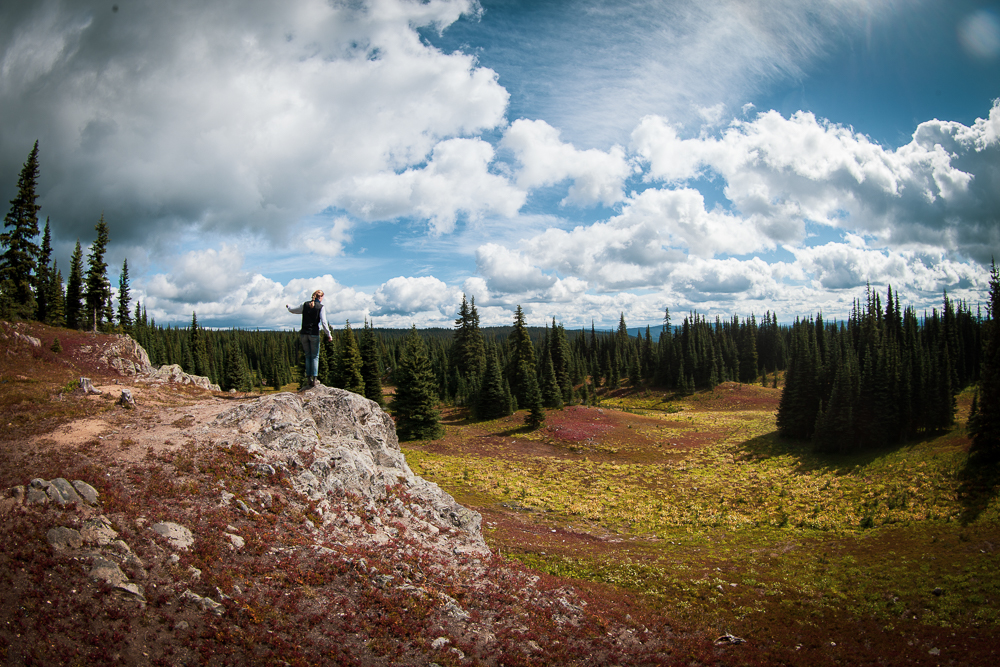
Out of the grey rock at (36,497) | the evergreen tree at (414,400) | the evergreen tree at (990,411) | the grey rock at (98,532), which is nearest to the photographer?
the grey rock at (98,532)

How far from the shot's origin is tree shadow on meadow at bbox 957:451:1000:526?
79.5 feet

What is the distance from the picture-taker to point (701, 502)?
30594 mm

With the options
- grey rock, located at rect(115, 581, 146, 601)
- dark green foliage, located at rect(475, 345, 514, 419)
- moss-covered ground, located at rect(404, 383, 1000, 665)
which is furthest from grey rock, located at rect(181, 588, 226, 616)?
dark green foliage, located at rect(475, 345, 514, 419)

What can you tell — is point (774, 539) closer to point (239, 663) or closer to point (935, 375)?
point (239, 663)

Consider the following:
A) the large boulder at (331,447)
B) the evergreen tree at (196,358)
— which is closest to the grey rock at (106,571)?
the large boulder at (331,447)

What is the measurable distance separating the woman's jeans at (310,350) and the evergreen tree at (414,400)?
98.2 feet

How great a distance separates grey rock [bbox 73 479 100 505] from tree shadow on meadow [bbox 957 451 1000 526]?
39114mm

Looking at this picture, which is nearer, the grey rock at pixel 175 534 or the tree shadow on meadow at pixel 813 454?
the grey rock at pixel 175 534

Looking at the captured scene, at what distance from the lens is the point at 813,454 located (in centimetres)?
4572

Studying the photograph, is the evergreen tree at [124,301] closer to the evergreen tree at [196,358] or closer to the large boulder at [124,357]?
the evergreen tree at [196,358]

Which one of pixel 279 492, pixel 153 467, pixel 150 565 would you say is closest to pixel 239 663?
pixel 150 565

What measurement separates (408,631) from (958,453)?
45.7 metres

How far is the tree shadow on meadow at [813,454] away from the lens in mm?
40062

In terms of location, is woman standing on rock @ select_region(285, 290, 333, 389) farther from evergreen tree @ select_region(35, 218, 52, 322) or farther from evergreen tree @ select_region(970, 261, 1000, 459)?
evergreen tree @ select_region(35, 218, 52, 322)
